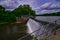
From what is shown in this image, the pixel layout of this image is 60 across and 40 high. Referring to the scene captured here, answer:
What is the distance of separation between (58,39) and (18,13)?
302 inches

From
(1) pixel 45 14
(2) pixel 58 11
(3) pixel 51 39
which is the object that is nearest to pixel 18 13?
(1) pixel 45 14

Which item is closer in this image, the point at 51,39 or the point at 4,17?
the point at 51,39

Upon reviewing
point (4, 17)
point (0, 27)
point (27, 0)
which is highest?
point (27, 0)

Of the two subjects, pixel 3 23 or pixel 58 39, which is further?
pixel 3 23

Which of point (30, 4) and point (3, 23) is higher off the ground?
point (30, 4)

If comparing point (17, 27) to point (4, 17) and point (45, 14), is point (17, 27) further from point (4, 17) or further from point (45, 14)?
point (45, 14)

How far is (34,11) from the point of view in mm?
8789

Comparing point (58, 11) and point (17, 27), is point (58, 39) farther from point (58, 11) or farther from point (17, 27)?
point (17, 27)

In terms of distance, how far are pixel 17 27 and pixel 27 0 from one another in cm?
490

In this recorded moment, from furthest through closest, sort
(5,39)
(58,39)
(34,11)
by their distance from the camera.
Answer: (5,39), (34,11), (58,39)

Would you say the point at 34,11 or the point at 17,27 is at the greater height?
the point at 34,11

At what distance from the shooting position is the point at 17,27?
13555mm

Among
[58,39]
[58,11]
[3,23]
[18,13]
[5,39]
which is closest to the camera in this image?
[58,39]

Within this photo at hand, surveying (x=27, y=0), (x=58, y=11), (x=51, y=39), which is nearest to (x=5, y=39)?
(x=27, y=0)
